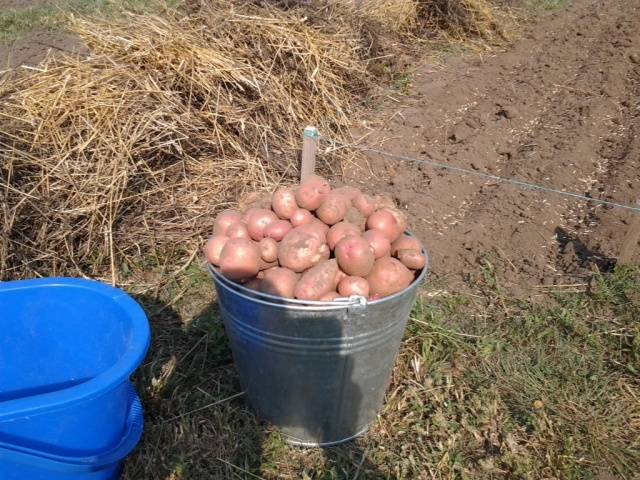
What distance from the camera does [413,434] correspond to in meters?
2.28

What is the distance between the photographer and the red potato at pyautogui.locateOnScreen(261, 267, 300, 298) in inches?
73.0

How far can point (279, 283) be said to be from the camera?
6.12 feet

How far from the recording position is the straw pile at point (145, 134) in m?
3.10

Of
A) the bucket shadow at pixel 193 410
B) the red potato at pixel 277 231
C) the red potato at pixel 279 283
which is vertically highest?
the red potato at pixel 277 231

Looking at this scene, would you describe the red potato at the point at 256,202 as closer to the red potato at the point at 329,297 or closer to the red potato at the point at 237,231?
the red potato at the point at 237,231

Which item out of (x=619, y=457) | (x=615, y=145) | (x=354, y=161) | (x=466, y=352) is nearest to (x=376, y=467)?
(x=466, y=352)

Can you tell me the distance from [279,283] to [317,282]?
Result: 14 cm

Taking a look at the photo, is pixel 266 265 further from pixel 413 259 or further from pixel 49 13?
pixel 49 13

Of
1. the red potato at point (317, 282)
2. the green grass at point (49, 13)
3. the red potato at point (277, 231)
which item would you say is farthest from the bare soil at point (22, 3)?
the red potato at point (317, 282)

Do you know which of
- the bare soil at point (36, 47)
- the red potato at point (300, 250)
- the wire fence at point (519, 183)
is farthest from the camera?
the bare soil at point (36, 47)

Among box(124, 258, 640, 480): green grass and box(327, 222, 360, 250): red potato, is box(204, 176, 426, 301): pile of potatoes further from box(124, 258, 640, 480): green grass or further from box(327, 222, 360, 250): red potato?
box(124, 258, 640, 480): green grass

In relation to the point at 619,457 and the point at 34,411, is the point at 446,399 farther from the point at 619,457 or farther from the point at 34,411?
the point at 34,411

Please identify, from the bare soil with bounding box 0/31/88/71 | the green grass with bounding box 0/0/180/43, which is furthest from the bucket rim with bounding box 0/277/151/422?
the green grass with bounding box 0/0/180/43

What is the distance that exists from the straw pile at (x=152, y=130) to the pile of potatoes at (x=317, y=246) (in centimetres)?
142
